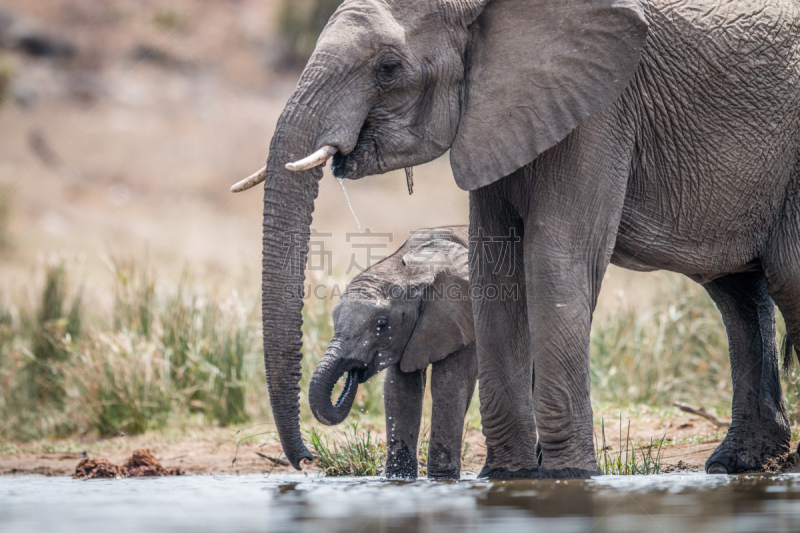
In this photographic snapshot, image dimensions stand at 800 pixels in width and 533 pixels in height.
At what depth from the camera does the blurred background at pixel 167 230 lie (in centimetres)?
883

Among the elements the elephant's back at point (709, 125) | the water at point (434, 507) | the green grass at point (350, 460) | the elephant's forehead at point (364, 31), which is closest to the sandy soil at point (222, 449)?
the green grass at point (350, 460)

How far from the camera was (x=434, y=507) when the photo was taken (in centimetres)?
408

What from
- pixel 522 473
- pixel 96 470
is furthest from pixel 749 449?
pixel 96 470

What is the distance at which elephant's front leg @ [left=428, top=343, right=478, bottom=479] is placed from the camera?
6098 millimetres

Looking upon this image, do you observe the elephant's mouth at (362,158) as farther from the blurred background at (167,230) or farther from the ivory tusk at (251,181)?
the blurred background at (167,230)

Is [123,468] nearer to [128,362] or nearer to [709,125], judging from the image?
[128,362]

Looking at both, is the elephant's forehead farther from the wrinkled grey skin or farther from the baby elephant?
the baby elephant

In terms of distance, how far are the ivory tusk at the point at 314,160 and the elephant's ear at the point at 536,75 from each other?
602mm

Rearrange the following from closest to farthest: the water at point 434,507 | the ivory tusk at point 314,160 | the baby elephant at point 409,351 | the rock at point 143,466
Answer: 1. the water at point 434,507
2. the ivory tusk at point 314,160
3. the baby elephant at point 409,351
4. the rock at point 143,466

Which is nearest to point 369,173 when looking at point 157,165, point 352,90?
point 352,90

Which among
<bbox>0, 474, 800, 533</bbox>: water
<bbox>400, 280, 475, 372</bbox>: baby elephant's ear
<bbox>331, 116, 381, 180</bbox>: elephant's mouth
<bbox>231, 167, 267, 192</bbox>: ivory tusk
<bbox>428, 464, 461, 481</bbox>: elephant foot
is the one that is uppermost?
<bbox>331, 116, 381, 180</bbox>: elephant's mouth

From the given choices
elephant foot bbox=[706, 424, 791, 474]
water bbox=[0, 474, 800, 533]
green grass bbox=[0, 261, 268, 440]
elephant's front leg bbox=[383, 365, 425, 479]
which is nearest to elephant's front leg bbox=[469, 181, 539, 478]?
water bbox=[0, 474, 800, 533]

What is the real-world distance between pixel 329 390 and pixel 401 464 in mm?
655

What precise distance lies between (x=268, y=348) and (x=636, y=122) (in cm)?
210
